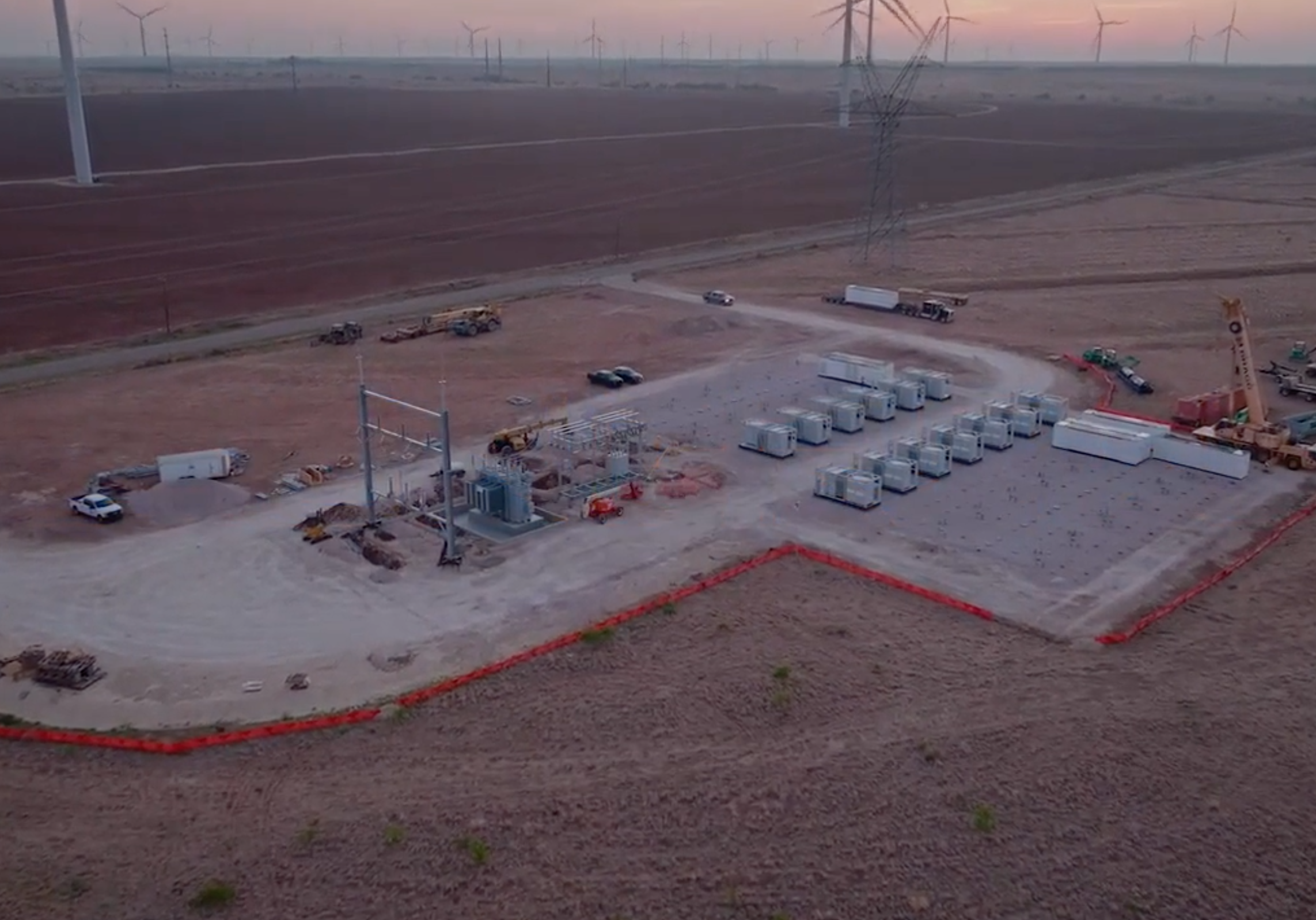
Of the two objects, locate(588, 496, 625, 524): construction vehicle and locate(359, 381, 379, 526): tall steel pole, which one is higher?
locate(359, 381, 379, 526): tall steel pole

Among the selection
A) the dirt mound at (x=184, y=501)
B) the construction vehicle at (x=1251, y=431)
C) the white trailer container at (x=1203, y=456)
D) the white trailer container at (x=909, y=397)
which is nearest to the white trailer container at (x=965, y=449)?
the white trailer container at (x=909, y=397)

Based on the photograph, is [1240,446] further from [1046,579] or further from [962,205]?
[962,205]

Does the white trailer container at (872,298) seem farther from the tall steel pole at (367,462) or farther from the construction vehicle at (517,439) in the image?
the tall steel pole at (367,462)

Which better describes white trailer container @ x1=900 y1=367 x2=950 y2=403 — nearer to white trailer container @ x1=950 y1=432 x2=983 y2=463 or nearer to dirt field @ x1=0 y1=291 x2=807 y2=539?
white trailer container @ x1=950 y1=432 x2=983 y2=463

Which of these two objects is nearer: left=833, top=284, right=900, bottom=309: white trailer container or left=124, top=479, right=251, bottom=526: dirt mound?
left=124, top=479, right=251, bottom=526: dirt mound

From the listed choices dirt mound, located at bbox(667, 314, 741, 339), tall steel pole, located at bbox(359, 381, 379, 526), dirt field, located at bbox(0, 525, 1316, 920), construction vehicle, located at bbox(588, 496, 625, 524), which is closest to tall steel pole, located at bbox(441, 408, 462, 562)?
tall steel pole, located at bbox(359, 381, 379, 526)

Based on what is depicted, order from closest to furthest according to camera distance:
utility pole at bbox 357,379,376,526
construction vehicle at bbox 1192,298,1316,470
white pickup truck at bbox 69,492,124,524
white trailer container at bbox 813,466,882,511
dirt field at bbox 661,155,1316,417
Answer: utility pole at bbox 357,379,376,526 → white pickup truck at bbox 69,492,124,524 → white trailer container at bbox 813,466,882,511 → construction vehicle at bbox 1192,298,1316,470 → dirt field at bbox 661,155,1316,417

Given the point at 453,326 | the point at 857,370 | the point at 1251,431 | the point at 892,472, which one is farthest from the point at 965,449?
the point at 453,326

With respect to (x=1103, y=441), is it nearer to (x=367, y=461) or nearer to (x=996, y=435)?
A: (x=996, y=435)
